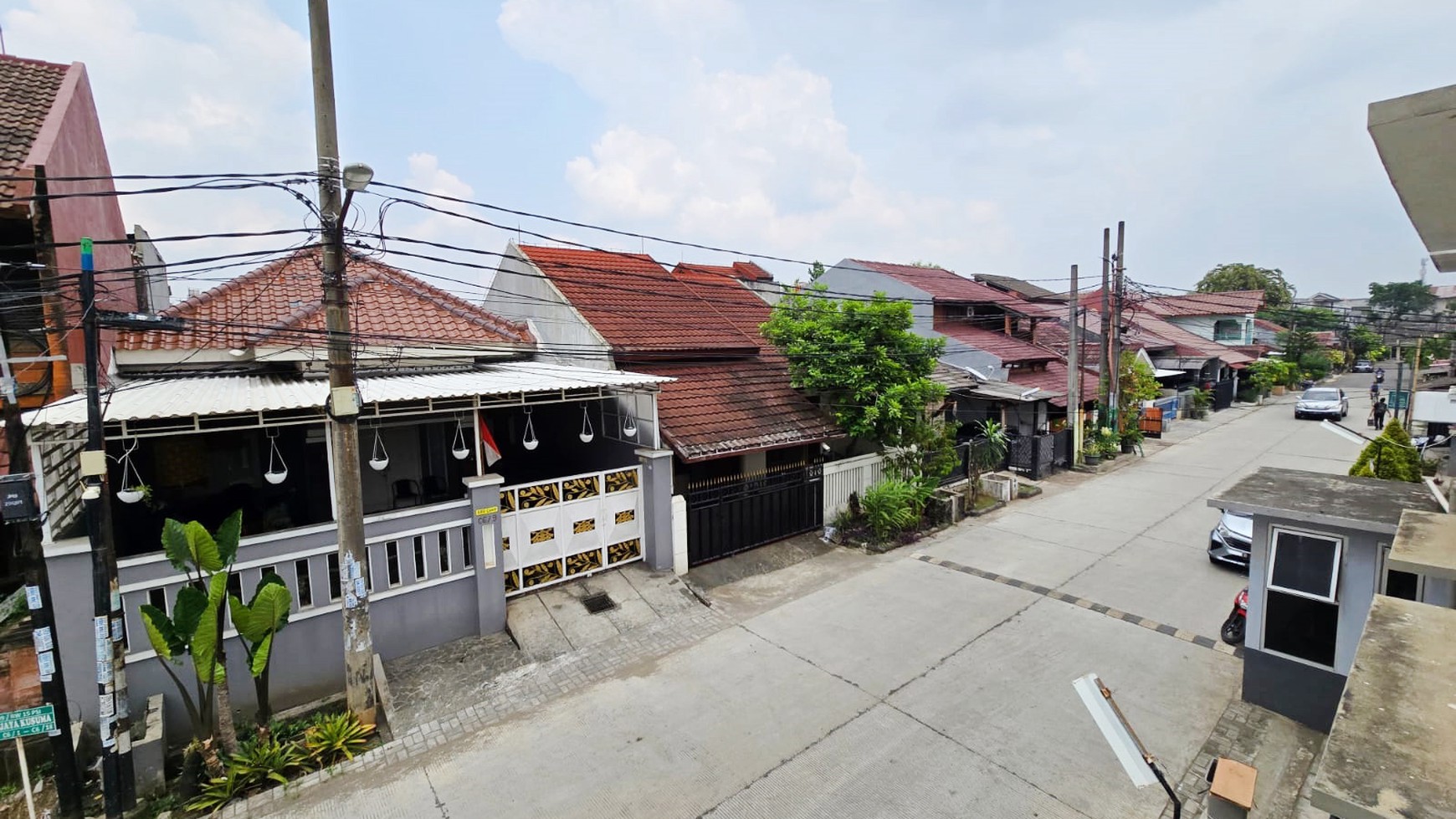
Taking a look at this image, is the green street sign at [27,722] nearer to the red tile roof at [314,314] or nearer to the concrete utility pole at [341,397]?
the concrete utility pole at [341,397]

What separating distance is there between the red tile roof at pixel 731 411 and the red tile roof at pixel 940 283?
857 centimetres

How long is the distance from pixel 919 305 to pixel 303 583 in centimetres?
1776

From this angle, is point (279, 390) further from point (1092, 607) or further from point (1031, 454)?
point (1031, 454)

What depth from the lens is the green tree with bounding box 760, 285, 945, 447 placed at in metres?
11.9

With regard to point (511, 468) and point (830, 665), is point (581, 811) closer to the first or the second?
point (830, 665)

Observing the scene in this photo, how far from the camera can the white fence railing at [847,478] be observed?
12156 millimetres

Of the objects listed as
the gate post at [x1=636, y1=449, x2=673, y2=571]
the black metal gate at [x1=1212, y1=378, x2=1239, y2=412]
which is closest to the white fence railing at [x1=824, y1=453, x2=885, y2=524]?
the gate post at [x1=636, y1=449, x2=673, y2=571]

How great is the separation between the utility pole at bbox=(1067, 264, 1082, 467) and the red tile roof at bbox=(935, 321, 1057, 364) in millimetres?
1894

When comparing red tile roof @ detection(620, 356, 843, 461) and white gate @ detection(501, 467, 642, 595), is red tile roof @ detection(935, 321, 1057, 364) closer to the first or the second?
red tile roof @ detection(620, 356, 843, 461)

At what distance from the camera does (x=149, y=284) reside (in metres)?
10.3

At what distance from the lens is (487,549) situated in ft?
26.4

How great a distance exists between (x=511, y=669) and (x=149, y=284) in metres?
9.11

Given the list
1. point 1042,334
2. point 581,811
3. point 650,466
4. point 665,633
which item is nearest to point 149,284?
point 650,466

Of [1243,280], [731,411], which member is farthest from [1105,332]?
[1243,280]
